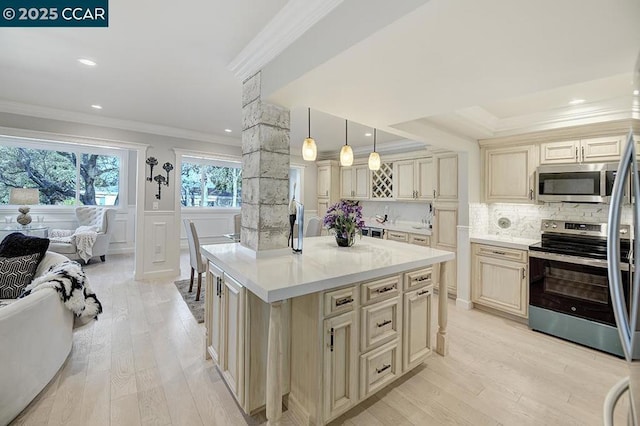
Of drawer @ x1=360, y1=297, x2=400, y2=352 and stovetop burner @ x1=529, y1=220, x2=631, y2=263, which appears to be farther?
stovetop burner @ x1=529, y1=220, x2=631, y2=263

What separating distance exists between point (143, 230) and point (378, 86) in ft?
13.8

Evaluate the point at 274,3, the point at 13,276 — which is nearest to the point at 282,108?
the point at 274,3

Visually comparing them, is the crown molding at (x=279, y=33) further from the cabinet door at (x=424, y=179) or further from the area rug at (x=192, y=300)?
the cabinet door at (x=424, y=179)

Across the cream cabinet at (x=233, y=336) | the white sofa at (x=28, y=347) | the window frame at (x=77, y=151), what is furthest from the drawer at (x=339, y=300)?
the window frame at (x=77, y=151)

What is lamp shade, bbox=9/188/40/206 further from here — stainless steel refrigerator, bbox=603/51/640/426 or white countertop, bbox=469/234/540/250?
white countertop, bbox=469/234/540/250

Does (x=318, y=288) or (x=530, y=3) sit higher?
(x=530, y=3)

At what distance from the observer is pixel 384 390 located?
2.03 metres

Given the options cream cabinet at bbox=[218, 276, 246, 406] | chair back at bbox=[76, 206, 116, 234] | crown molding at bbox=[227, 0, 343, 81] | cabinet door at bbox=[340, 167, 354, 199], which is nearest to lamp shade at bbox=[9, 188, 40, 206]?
chair back at bbox=[76, 206, 116, 234]

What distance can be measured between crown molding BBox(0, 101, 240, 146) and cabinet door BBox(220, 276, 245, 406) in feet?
11.9

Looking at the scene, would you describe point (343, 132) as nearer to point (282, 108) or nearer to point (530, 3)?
point (282, 108)

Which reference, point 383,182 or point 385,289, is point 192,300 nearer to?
point 385,289

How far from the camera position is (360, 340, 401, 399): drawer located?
177cm

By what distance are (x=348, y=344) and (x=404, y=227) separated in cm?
330

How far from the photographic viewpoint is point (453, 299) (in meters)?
3.84
